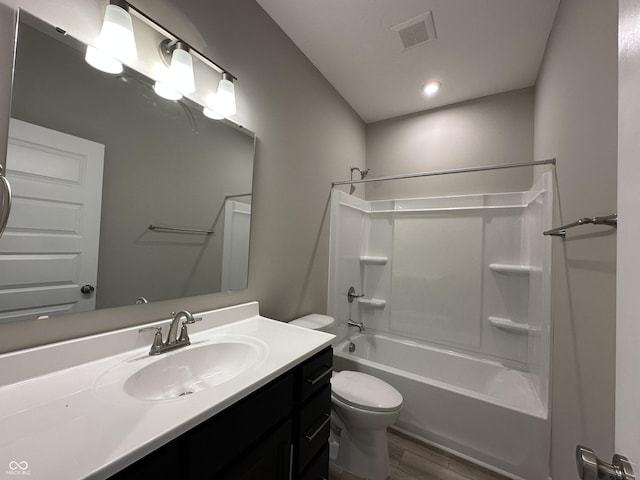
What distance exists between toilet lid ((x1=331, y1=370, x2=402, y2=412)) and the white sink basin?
762 millimetres

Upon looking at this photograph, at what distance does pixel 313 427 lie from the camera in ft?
3.41

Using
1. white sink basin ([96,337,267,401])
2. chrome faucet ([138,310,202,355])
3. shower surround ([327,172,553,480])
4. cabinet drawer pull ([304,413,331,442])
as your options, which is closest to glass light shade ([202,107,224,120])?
chrome faucet ([138,310,202,355])

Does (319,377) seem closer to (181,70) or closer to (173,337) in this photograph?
(173,337)

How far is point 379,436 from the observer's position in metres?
1.44

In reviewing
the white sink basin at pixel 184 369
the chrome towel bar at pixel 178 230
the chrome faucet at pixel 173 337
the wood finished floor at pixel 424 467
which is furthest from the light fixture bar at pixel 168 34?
the wood finished floor at pixel 424 467

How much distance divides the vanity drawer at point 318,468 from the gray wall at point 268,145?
750mm

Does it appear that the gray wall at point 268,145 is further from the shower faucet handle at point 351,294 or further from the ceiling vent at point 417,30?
the ceiling vent at point 417,30

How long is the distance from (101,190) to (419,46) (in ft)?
6.74

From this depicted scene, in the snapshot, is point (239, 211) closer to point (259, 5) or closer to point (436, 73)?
point (259, 5)

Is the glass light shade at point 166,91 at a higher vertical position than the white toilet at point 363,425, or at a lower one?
higher

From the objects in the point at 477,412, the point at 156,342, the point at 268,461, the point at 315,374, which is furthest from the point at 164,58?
the point at 477,412

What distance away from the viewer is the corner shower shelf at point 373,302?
99.9 inches

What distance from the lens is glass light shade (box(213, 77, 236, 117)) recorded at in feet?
4.06

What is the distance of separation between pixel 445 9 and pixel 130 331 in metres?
2.28
